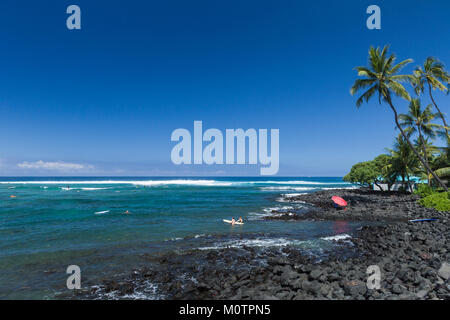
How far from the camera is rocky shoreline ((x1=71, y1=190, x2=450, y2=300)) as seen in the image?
21.4 ft

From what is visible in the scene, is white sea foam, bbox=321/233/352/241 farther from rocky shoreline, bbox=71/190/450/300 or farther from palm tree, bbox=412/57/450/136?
palm tree, bbox=412/57/450/136

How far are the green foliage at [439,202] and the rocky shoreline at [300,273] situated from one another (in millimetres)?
9346

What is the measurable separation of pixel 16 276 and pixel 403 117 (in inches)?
1351

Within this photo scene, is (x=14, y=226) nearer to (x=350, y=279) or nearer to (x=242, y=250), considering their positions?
(x=242, y=250)

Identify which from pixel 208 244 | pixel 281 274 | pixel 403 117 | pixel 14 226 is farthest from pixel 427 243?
pixel 14 226

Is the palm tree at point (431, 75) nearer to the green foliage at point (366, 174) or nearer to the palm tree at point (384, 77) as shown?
the palm tree at point (384, 77)

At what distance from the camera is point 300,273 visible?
8148 mm

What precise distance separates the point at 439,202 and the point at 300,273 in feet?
68.3

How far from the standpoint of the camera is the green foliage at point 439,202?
2002cm
